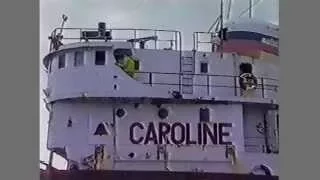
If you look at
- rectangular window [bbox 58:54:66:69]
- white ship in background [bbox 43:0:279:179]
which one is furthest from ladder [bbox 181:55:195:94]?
rectangular window [bbox 58:54:66:69]

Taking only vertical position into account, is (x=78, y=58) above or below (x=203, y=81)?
above

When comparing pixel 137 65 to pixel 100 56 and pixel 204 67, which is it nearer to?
pixel 100 56

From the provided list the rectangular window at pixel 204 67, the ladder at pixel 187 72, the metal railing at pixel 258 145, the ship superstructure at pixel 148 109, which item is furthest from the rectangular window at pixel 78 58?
the metal railing at pixel 258 145

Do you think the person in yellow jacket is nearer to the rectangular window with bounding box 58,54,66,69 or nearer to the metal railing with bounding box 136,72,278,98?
the metal railing with bounding box 136,72,278,98

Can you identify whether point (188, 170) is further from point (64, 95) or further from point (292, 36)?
point (292, 36)

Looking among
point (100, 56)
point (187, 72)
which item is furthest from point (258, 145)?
point (100, 56)

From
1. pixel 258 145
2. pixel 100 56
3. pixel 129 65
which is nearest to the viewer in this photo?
pixel 100 56

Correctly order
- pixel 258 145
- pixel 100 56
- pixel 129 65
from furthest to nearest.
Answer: pixel 258 145 → pixel 129 65 → pixel 100 56

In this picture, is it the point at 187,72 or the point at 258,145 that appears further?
the point at 258,145

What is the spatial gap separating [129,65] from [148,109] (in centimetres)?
49

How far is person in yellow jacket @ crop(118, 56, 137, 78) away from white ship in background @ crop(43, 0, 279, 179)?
0.4 inches

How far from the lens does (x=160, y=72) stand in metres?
7.06

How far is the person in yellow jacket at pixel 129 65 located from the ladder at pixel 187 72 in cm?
49

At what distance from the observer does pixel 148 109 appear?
6992 millimetres
